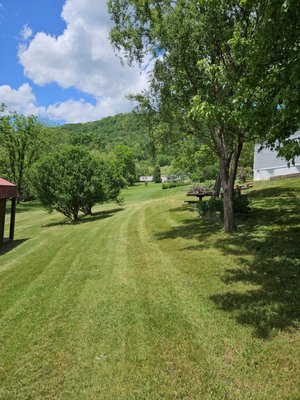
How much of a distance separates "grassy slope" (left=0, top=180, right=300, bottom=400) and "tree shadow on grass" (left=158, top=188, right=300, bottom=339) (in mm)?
24

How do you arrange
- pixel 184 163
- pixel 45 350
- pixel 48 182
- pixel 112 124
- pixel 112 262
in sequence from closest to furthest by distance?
pixel 45 350, pixel 112 262, pixel 48 182, pixel 184 163, pixel 112 124

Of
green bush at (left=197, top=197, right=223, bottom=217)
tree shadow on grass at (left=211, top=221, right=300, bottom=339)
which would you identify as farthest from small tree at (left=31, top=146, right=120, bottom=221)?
tree shadow on grass at (left=211, top=221, right=300, bottom=339)

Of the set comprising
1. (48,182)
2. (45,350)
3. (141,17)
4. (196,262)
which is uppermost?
(141,17)

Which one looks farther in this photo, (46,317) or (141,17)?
(141,17)

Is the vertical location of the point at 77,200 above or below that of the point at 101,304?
above

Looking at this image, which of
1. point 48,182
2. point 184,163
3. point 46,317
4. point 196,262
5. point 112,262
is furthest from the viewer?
point 184,163

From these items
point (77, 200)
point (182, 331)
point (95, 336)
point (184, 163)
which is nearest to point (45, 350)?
point (95, 336)

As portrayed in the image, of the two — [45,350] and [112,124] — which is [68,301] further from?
[112,124]

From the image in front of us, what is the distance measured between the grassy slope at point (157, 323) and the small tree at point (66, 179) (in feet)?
30.8

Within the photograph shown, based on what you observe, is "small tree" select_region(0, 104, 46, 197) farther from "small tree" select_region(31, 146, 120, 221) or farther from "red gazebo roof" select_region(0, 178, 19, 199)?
"red gazebo roof" select_region(0, 178, 19, 199)

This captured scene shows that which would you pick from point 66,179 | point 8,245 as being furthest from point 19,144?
point 8,245

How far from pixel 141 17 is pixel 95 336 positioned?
10.2 meters

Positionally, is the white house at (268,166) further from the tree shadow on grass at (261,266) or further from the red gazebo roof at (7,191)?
the red gazebo roof at (7,191)

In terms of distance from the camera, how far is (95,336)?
4.03 m
